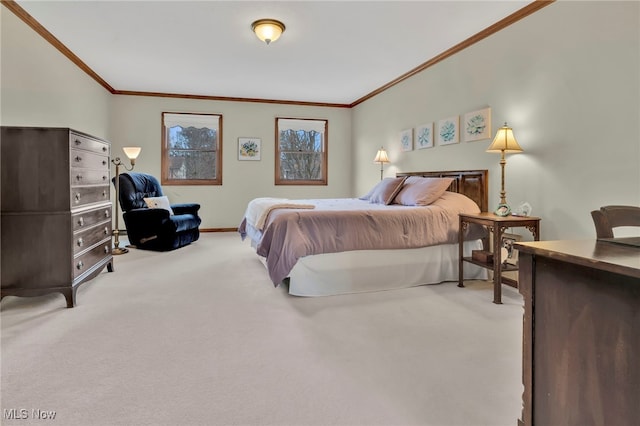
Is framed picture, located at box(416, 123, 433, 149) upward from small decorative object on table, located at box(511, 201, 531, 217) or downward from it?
upward

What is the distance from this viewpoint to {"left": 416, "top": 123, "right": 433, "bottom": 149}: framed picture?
4535 mm

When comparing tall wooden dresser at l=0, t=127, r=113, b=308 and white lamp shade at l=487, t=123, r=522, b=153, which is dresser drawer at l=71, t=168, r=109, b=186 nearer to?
tall wooden dresser at l=0, t=127, r=113, b=308

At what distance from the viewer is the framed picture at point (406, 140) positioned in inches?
196

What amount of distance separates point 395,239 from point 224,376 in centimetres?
187

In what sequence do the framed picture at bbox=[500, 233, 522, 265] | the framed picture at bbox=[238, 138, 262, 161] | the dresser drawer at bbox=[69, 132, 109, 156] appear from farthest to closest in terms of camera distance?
the framed picture at bbox=[238, 138, 262, 161], the framed picture at bbox=[500, 233, 522, 265], the dresser drawer at bbox=[69, 132, 109, 156]

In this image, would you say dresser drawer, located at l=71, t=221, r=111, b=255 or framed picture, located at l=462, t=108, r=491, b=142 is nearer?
dresser drawer, located at l=71, t=221, r=111, b=255

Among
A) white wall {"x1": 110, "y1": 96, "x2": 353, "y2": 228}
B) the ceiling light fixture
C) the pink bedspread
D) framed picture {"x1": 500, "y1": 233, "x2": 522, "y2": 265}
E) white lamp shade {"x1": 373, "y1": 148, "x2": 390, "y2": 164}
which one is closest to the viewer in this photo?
the pink bedspread

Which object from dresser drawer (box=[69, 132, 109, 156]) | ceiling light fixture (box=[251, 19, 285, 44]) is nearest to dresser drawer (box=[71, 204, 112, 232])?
dresser drawer (box=[69, 132, 109, 156])

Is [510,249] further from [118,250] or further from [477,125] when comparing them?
[118,250]

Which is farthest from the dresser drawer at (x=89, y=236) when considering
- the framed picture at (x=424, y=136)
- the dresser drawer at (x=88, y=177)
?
the framed picture at (x=424, y=136)

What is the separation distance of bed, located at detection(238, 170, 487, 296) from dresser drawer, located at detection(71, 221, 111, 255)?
55.2 inches

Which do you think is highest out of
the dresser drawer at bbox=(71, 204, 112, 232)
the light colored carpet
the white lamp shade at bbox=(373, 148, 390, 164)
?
the white lamp shade at bbox=(373, 148, 390, 164)

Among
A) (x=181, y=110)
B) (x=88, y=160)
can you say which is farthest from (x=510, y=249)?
(x=181, y=110)

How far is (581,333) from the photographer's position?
84 centimetres
